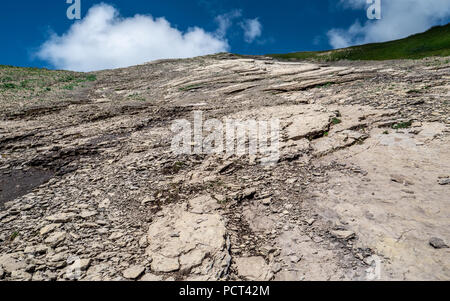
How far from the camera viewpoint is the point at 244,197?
759cm

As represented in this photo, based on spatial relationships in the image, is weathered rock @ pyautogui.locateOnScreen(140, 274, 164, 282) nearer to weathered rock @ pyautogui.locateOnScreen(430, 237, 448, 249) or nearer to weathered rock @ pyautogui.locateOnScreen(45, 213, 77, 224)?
weathered rock @ pyautogui.locateOnScreen(45, 213, 77, 224)

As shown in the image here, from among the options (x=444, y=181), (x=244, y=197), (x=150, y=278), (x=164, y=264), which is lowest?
(x=150, y=278)

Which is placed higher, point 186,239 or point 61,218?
point 61,218

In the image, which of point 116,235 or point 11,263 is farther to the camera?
point 116,235

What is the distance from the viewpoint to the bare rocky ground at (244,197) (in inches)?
199

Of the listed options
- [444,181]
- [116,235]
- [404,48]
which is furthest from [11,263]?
[404,48]

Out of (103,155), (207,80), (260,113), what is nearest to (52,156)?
(103,155)

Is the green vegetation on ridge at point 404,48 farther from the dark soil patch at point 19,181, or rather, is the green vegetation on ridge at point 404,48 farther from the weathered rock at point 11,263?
the weathered rock at point 11,263

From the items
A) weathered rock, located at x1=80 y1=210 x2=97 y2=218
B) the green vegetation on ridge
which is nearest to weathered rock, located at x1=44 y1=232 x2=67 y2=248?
weathered rock, located at x1=80 y1=210 x2=97 y2=218

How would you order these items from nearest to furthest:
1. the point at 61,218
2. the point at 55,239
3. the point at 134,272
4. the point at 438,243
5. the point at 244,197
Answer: the point at 438,243
the point at 134,272
the point at 55,239
the point at 61,218
the point at 244,197

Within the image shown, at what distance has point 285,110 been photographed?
1382 cm

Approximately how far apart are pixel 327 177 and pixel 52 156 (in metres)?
11.7

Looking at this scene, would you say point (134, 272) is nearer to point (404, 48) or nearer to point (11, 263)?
point (11, 263)
